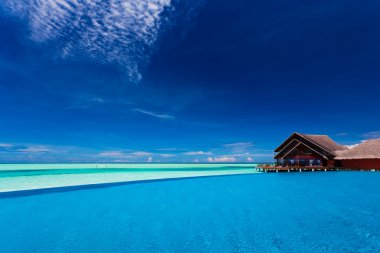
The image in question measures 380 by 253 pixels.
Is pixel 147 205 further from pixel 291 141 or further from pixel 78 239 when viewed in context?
pixel 291 141

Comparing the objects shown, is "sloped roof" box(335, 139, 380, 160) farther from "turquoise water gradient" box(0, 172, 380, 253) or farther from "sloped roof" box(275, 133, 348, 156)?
"turquoise water gradient" box(0, 172, 380, 253)

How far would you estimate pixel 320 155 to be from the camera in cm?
3525

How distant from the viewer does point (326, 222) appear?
27.1ft

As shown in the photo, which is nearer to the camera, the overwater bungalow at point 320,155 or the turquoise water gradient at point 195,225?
the turquoise water gradient at point 195,225

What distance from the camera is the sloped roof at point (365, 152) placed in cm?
3131

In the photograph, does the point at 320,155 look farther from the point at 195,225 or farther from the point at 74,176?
the point at 74,176

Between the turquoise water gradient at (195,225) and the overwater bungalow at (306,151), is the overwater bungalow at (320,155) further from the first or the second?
the turquoise water gradient at (195,225)

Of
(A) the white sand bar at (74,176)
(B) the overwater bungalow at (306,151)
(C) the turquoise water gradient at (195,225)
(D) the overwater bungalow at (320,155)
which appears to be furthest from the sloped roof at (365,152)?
(C) the turquoise water gradient at (195,225)

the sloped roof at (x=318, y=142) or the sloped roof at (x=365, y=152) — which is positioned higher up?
the sloped roof at (x=318, y=142)

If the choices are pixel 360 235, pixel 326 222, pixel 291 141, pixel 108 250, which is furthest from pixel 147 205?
pixel 291 141

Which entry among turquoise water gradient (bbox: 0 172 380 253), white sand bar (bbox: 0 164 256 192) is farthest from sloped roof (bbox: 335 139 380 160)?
turquoise water gradient (bbox: 0 172 380 253)

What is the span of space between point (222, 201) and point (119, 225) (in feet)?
19.5

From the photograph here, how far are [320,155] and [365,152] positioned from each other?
5353 millimetres

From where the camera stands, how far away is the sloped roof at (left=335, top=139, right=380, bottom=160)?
3131cm
